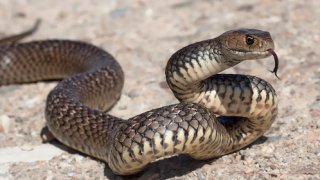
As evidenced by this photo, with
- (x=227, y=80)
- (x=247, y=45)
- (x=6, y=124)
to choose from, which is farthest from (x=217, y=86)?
(x=6, y=124)

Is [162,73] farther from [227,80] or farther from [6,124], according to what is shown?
[227,80]

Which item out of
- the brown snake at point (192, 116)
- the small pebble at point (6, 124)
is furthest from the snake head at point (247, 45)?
the small pebble at point (6, 124)

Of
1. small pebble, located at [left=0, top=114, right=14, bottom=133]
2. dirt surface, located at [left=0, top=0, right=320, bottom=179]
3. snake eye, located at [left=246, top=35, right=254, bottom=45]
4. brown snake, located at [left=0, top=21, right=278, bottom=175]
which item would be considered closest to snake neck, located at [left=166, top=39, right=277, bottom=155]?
brown snake, located at [left=0, top=21, right=278, bottom=175]

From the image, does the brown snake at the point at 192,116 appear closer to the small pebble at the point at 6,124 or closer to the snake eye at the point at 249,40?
the snake eye at the point at 249,40

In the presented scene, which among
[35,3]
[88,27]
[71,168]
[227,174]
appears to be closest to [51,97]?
[71,168]

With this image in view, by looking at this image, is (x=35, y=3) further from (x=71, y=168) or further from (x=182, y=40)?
(x=71, y=168)

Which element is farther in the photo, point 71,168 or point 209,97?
point 71,168

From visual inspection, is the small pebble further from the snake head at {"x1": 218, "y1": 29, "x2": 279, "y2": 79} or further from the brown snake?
the snake head at {"x1": 218, "y1": 29, "x2": 279, "y2": 79}
